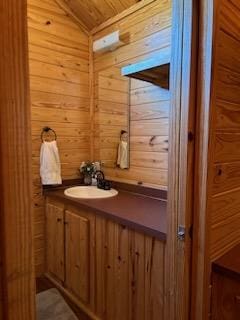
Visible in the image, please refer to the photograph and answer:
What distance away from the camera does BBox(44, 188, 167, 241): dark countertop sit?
129 cm

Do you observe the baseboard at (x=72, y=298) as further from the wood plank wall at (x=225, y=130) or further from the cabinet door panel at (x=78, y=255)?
the wood plank wall at (x=225, y=130)

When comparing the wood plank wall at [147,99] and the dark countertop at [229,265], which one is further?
the wood plank wall at [147,99]

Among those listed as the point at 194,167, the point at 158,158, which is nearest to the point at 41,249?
the point at 158,158

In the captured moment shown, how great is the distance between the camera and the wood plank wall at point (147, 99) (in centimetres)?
185

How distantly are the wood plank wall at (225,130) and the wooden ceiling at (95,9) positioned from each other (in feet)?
4.58

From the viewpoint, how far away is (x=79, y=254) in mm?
1822

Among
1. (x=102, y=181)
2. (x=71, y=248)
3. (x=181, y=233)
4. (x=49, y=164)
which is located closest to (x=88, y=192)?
(x=102, y=181)

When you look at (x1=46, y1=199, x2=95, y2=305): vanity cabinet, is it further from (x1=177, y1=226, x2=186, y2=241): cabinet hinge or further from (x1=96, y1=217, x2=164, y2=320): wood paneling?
(x1=177, y1=226, x2=186, y2=241): cabinet hinge

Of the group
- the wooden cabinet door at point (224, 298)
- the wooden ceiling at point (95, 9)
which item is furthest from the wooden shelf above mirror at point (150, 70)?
the wooden cabinet door at point (224, 298)

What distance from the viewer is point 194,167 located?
879 millimetres

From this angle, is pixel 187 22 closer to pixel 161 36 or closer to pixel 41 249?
pixel 161 36

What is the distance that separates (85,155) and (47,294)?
1276 millimetres

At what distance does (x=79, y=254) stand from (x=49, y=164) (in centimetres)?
80

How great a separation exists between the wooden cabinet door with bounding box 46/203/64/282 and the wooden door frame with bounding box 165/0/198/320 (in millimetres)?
1266
